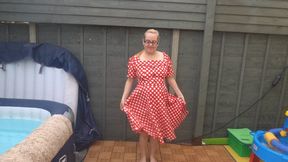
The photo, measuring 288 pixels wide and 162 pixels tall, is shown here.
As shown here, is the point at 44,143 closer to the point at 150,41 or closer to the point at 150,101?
the point at 150,101

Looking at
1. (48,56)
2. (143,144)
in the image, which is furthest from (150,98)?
(48,56)

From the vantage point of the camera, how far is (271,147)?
2.07 metres

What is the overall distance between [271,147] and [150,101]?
40.1 inches

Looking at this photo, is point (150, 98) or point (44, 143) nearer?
point (44, 143)

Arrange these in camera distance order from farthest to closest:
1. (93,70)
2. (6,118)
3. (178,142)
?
(178,142)
(93,70)
(6,118)

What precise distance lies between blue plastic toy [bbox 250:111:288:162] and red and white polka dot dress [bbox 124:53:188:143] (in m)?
0.74

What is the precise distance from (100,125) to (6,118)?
3.25 ft

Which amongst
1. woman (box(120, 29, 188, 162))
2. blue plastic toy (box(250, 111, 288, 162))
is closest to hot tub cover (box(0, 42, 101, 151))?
woman (box(120, 29, 188, 162))

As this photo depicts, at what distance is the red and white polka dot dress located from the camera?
2.43m

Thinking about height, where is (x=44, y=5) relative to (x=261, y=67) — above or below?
above

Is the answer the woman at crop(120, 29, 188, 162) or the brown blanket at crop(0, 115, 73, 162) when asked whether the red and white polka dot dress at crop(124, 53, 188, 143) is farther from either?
the brown blanket at crop(0, 115, 73, 162)

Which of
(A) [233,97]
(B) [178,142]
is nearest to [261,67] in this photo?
(A) [233,97]

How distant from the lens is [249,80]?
124 inches

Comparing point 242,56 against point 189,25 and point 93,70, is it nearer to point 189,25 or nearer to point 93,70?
point 189,25
